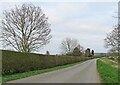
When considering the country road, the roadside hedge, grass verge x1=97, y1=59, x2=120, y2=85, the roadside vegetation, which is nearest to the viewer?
the country road

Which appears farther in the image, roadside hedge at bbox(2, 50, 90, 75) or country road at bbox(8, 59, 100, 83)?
roadside hedge at bbox(2, 50, 90, 75)

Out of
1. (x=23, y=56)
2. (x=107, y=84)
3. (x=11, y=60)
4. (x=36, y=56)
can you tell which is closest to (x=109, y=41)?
(x=36, y=56)

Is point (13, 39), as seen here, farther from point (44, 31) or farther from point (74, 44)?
point (74, 44)

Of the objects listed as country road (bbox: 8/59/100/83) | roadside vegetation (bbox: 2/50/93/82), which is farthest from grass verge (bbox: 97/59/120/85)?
roadside vegetation (bbox: 2/50/93/82)

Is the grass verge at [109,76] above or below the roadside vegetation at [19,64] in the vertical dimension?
below

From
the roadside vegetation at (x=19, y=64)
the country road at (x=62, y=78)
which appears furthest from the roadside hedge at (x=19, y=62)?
the country road at (x=62, y=78)

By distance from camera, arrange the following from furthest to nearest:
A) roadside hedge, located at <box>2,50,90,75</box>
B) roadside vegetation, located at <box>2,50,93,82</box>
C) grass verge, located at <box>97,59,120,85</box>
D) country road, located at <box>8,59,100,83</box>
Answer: roadside hedge, located at <box>2,50,90,75</box>
roadside vegetation, located at <box>2,50,93,82</box>
grass verge, located at <box>97,59,120,85</box>
country road, located at <box>8,59,100,83</box>

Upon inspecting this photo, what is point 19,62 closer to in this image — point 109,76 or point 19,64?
point 19,64

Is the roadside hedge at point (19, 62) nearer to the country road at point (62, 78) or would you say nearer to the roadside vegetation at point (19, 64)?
the roadside vegetation at point (19, 64)

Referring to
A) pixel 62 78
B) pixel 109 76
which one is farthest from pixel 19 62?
pixel 109 76

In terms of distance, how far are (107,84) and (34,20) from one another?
1412 inches

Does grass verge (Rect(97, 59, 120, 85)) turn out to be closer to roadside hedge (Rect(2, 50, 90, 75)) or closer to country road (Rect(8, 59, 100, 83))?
country road (Rect(8, 59, 100, 83))

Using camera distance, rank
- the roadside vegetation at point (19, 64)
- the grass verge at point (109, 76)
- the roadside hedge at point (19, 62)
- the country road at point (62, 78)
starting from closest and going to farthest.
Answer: the country road at point (62, 78), the grass verge at point (109, 76), the roadside vegetation at point (19, 64), the roadside hedge at point (19, 62)

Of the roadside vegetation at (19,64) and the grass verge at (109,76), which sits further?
the roadside vegetation at (19,64)
